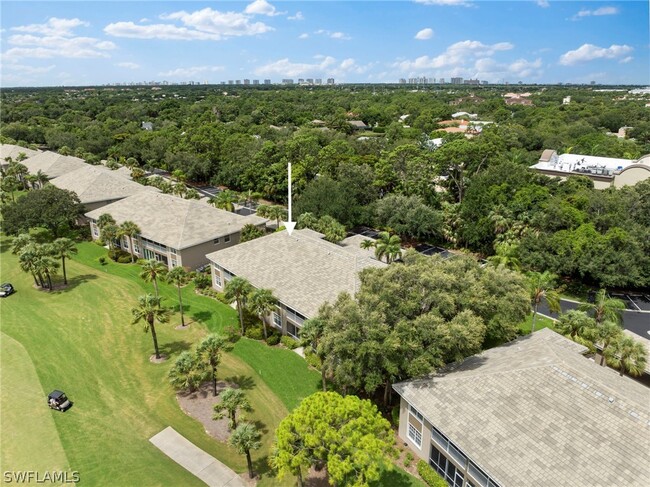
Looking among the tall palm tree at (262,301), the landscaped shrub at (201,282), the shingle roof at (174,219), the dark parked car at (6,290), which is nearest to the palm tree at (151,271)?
the landscaped shrub at (201,282)

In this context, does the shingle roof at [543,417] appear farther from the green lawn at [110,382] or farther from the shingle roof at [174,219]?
the shingle roof at [174,219]

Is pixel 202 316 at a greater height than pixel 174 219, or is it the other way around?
pixel 174 219

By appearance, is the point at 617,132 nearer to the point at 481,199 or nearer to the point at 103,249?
the point at 481,199

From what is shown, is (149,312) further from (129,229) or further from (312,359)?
(129,229)

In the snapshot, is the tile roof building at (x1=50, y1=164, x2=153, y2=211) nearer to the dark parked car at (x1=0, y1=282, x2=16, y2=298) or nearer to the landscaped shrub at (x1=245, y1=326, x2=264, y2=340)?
the dark parked car at (x1=0, y1=282, x2=16, y2=298)

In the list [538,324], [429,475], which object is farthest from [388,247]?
[429,475]

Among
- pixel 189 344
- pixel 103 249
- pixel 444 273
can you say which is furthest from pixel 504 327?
pixel 103 249

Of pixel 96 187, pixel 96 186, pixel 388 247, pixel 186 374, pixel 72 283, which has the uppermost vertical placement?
pixel 96 186

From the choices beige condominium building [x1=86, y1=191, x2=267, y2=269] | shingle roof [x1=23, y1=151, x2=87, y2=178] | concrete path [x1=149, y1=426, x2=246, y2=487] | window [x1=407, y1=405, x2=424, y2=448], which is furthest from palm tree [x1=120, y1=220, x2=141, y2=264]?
shingle roof [x1=23, y1=151, x2=87, y2=178]
